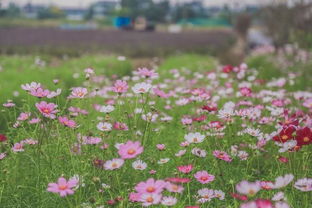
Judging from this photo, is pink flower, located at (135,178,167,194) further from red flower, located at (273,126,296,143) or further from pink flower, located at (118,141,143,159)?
red flower, located at (273,126,296,143)

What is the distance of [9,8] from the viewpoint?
4172 cm

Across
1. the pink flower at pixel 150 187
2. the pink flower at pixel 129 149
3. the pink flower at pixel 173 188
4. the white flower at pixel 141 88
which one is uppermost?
the white flower at pixel 141 88

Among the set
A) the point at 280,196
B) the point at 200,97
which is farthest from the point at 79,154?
the point at 280,196

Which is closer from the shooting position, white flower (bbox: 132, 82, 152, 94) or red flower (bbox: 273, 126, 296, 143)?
red flower (bbox: 273, 126, 296, 143)

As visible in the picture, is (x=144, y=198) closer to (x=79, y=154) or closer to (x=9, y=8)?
(x=79, y=154)

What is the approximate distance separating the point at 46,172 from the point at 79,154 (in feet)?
0.60

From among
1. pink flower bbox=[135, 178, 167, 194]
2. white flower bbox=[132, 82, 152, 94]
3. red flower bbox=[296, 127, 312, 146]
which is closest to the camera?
pink flower bbox=[135, 178, 167, 194]

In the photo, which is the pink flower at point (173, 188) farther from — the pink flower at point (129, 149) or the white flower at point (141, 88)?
the white flower at point (141, 88)

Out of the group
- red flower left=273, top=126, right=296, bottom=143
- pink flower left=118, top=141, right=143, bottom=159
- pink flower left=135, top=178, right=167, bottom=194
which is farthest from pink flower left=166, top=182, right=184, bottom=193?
red flower left=273, top=126, right=296, bottom=143

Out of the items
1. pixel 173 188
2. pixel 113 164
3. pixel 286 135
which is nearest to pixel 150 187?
pixel 173 188

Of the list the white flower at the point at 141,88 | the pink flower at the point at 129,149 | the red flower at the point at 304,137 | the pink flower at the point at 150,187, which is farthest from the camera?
the white flower at the point at 141,88

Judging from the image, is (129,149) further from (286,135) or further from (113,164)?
(286,135)

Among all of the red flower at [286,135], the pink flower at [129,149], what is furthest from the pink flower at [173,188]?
the red flower at [286,135]

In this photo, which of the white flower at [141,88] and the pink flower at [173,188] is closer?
the pink flower at [173,188]
